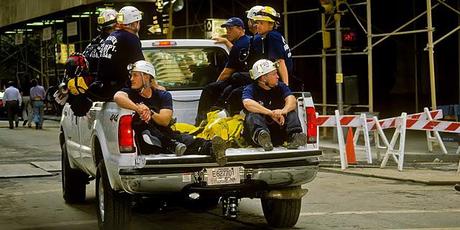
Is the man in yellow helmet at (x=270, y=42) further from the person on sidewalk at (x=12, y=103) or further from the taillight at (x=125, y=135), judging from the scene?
the person on sidewalk at (x=12, y=103)

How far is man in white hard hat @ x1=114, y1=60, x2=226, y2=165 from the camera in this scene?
7473 mm

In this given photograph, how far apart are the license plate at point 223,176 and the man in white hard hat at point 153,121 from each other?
104 millimetres

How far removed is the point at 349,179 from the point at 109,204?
239 inches

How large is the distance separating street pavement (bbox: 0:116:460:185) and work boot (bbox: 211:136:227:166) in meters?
5.83

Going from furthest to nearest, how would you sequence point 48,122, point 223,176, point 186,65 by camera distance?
1. point 48,122
2. point 186,65
3. point 223,176

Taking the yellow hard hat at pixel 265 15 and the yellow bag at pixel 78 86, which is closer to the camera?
the yellow hard hat at pixel 265 15

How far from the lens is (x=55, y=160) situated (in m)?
17.0

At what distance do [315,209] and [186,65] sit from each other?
7.94ft

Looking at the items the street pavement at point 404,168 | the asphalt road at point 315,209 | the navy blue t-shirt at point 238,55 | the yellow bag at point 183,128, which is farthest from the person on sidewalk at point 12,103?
the yellow bag at point 183,128

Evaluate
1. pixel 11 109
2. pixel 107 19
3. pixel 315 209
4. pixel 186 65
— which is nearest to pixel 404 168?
pixel 315 209

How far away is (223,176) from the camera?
7504 mm

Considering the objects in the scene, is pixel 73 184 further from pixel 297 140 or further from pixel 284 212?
pixel 297 140

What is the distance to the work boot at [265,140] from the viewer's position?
7605 millimetres

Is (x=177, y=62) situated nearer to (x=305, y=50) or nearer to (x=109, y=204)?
(x=109, y=204)
